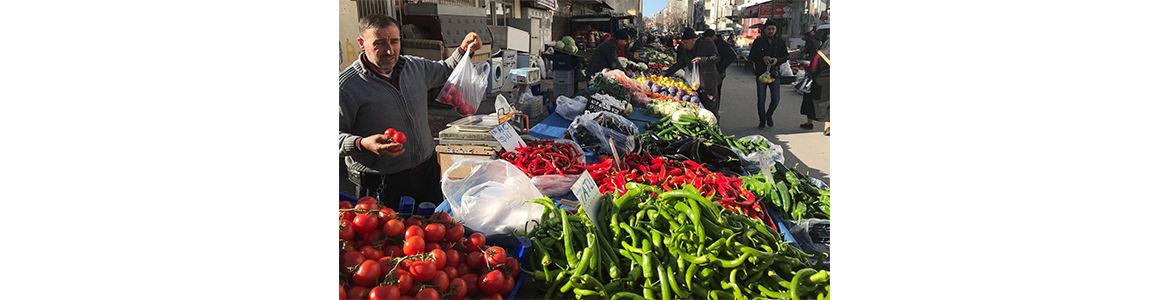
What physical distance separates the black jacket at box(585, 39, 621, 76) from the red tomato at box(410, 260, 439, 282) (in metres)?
8.14

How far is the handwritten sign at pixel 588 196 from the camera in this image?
7.55ft

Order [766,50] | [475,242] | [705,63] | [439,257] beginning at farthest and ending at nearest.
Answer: [766,50], [705,63], [475,242], [439,257]

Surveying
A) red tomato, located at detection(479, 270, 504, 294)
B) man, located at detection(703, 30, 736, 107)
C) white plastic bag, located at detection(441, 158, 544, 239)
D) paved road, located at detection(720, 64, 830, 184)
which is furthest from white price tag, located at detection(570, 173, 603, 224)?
man, located at detection(703, 30, 736, 107)

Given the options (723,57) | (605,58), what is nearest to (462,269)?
(605,58)

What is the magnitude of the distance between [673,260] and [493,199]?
0.83m

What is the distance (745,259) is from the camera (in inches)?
83.7

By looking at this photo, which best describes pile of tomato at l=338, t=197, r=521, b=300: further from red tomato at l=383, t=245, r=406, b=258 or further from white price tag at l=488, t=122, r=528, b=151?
white price tag at l=488, t=122, r=528, b=151

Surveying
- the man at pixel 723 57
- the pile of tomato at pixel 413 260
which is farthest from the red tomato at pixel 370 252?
the man at pixel 723 57

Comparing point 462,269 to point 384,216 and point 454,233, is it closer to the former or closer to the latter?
point 454,233

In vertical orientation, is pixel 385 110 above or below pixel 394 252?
above

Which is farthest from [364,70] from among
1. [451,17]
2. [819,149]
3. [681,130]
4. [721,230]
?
[819,149]

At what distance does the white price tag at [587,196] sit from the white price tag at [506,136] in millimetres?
1445

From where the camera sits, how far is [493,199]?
8.11 feet

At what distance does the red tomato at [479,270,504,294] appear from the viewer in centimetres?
188
